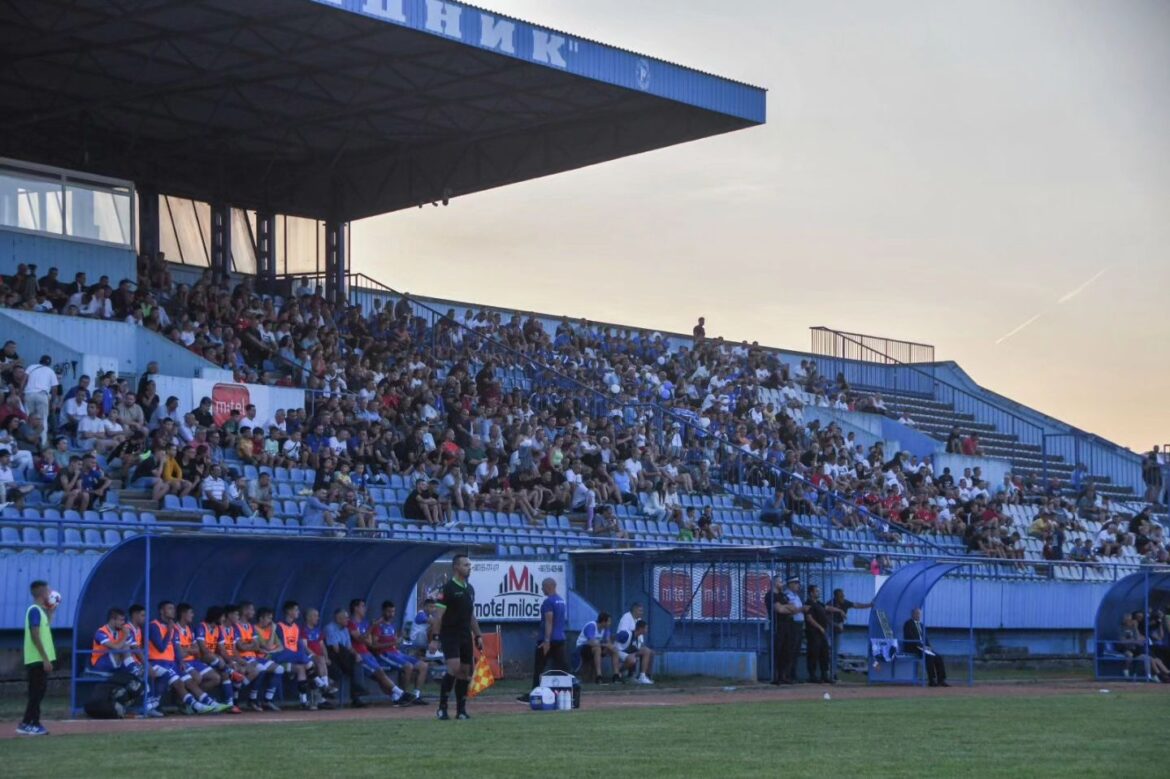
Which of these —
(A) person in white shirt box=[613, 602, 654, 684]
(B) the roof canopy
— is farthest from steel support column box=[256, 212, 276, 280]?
(A) person in white shirt box=[613, 602, 654, 684]

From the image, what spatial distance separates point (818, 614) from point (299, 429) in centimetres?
943

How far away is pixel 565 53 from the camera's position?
3562cm

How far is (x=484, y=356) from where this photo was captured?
40.4 m

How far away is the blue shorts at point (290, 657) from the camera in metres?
22.6

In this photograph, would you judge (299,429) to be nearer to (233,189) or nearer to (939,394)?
(233,189)

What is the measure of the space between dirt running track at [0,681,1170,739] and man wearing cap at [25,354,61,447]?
7.20 metres

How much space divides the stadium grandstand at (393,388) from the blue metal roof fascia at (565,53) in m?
0.07

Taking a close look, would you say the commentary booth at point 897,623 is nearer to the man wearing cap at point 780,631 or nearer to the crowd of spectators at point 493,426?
the man wearing cap at point 780,631

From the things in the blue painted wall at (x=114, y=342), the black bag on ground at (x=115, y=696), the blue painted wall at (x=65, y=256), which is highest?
the blue painted wall at (x=65, y=256)

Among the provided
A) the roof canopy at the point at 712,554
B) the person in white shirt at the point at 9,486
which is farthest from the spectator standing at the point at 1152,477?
the person in white shirt at the point at 9,486

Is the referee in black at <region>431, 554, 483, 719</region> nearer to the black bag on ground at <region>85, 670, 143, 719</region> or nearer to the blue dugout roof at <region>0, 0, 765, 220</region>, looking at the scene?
the black bag on ground at <region>85, 670, 143, 719</region>

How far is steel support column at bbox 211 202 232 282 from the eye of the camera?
147ft

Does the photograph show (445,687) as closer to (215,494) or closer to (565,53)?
(215,494)

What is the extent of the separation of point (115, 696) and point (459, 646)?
4.11 metres
